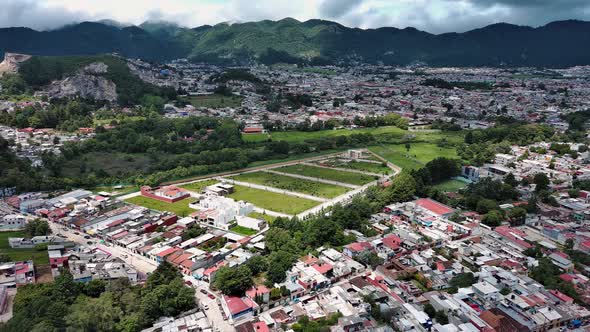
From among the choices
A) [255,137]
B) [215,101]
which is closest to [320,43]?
[215,101]

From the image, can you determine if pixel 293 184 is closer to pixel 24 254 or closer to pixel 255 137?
pixel 255 137

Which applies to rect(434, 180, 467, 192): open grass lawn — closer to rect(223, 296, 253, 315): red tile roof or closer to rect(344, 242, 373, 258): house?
rect(344, 242, 373, 258): house

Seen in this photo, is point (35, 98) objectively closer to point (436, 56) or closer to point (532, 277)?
point (532, 277)

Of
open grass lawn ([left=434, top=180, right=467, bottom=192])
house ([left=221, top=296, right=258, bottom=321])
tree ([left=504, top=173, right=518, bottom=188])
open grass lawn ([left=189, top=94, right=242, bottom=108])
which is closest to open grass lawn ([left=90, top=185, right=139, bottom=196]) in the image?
house ([left=221, top=296, right=258, bottom=321])

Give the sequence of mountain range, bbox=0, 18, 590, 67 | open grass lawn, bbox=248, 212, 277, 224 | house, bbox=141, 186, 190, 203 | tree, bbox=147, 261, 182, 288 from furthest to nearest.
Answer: mountain range, bbox=0, 18, 590, 67, house, bbox=141, 186, 190, 203, open grass lawn, bbox=248, 212, 277, 224, tree, bbox=147, 261, 182, 288

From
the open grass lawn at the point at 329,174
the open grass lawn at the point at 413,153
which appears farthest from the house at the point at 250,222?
the open grass lawn at the point at 413,153

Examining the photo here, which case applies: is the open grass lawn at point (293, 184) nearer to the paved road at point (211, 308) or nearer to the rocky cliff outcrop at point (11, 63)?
the paved road at point (211, 308)
